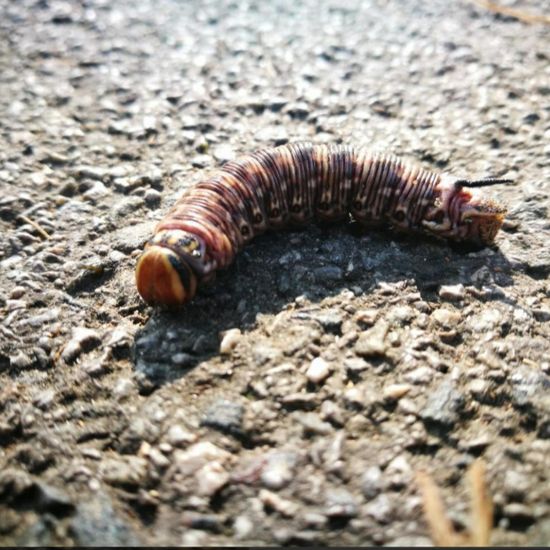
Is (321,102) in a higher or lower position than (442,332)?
higher

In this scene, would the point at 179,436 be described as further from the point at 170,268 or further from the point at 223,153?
the point at 223,153

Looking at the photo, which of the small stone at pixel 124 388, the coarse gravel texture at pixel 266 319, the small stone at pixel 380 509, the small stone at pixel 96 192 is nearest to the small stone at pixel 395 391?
the coarse gravel texture at pixel 266 319

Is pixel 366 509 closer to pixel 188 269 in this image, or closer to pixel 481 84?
pixel 188 269

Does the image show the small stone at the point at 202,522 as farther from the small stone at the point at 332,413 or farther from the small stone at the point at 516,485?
the small stone at the point at 516,485

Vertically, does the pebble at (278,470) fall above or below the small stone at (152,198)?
below

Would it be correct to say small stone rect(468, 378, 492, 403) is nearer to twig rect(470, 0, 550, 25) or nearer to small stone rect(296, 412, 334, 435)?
small stone rect(296, 412, 334, 435)

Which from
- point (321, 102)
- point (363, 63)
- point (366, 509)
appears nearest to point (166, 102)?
point (321, 102)
